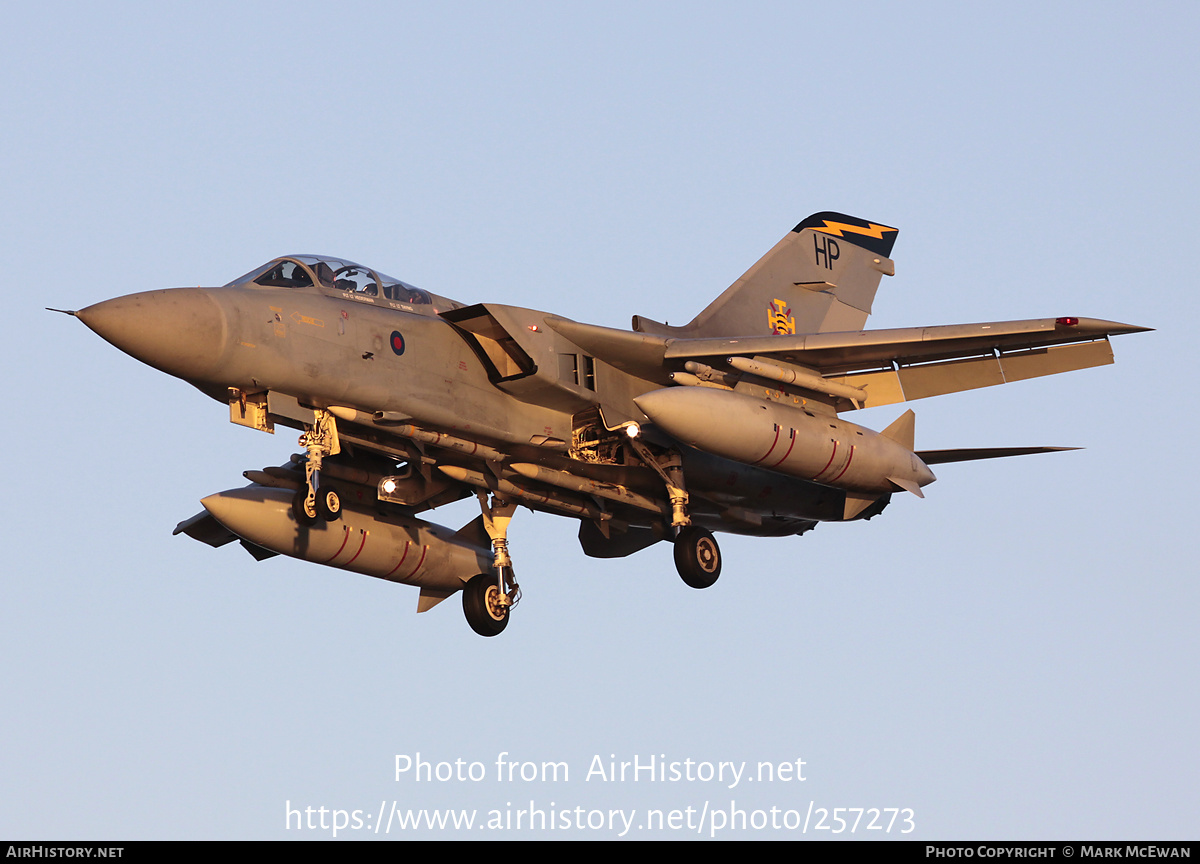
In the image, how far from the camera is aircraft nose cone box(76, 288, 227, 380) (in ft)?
52.4

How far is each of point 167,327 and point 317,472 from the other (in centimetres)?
251

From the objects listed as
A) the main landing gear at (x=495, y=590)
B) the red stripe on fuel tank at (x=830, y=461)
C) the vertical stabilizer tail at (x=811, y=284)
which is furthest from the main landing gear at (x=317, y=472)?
the vertical stabilizer tail at (x=811, y=284)

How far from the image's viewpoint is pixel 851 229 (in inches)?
979

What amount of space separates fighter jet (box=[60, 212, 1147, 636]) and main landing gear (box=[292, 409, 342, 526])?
0.08ft

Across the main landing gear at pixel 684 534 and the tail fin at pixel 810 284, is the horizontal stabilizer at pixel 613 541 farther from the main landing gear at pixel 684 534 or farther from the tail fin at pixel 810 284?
the tail fin at pixel 810 284

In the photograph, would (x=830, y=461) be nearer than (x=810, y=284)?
Yes

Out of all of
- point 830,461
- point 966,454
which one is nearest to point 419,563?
point 830,461

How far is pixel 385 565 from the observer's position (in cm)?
2141

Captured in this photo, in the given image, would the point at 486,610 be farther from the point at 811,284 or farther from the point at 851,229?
the point at 851,229

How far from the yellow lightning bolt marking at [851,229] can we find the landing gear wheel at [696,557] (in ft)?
20.4

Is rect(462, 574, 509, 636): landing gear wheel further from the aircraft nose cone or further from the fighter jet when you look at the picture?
the aircraft nose cone

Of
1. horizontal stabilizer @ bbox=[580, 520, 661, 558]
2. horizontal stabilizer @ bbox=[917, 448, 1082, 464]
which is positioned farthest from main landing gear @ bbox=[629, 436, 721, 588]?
horizontal stabilizer @ bbox=[917, 448, 1082, 464]

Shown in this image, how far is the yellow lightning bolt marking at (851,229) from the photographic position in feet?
80.7
